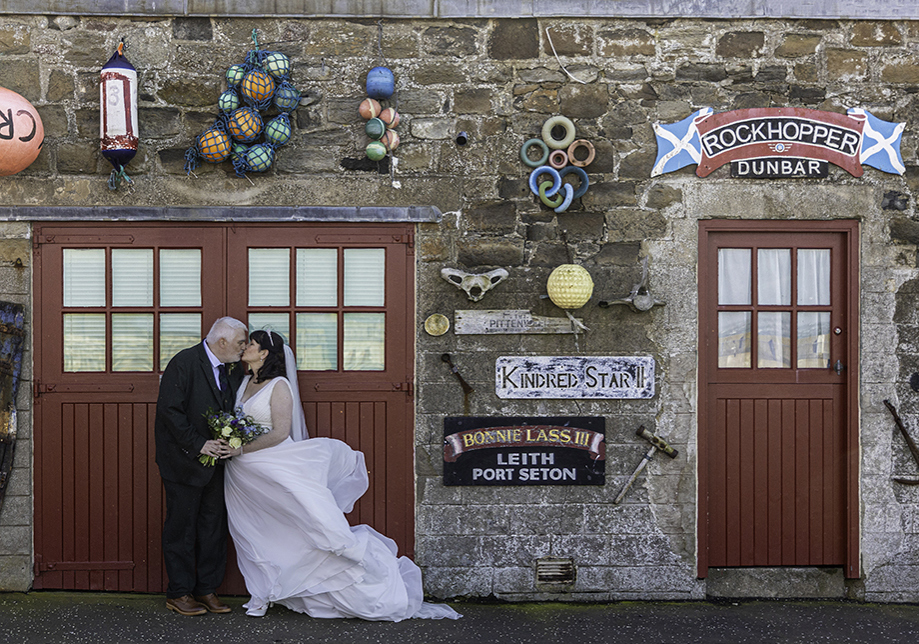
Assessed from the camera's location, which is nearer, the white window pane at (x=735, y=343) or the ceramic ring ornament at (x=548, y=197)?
the ceramic ring ornament at (x=548, y=197)

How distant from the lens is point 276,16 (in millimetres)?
5473

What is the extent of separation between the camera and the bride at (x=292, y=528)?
506 cm

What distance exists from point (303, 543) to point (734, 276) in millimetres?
3312

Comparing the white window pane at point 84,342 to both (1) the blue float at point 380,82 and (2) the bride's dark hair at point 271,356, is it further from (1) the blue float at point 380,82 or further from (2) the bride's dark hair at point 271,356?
(1) the blue float at point 380,82

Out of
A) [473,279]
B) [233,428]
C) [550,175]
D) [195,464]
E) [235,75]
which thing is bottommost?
[195,464]

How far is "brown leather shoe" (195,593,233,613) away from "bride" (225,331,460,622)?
139 mm

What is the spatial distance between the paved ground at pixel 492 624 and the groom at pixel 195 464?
0.70ft

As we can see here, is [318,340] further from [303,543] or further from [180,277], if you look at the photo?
[303,543]

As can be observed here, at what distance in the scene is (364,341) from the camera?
562 centimetres

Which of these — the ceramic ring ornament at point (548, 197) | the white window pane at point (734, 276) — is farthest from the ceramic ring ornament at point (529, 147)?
the white window pane at point (734, 276)

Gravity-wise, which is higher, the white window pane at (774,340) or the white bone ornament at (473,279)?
the white bone ornament at (473,279)

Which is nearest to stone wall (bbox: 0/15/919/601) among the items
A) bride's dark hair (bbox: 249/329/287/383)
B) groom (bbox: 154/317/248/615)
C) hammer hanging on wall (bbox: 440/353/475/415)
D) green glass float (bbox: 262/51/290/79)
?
hammer hanging on wall (bbox: 440/353/475/415)

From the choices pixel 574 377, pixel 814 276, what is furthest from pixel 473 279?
pixel 814 276


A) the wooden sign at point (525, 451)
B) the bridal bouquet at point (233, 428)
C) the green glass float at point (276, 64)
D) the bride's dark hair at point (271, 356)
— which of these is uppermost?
the green glass float at point (276, 64)
